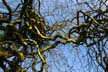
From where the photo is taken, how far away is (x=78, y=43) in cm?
687

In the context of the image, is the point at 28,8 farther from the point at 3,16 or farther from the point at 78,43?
the point at 78,43

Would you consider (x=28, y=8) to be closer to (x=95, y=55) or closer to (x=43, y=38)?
(x=43, y=38)

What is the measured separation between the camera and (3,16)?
7.03m

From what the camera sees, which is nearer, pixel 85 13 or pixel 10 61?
pixel 10 61

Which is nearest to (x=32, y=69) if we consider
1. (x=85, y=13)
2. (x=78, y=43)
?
(x=78, y=43)

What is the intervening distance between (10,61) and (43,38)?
693mm

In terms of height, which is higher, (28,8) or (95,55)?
(28,8)

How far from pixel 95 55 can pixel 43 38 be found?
3.06 ft

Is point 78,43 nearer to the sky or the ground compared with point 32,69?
nearer to the sky

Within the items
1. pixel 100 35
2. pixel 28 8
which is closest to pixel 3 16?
pixel 28 8

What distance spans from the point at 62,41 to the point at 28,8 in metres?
0.79

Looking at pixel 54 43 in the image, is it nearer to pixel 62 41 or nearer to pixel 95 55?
pixel 62 41

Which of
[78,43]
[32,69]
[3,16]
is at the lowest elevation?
[32,69]

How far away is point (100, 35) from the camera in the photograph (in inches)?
277
